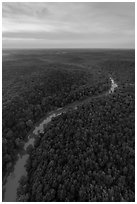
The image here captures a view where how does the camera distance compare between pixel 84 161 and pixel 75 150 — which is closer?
pixel 84 161

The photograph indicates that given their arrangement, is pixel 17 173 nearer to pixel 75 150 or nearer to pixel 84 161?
pixel 75 150

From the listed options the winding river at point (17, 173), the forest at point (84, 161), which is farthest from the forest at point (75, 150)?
the winding river at point (17, 173)

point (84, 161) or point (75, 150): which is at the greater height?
point (75, 150)

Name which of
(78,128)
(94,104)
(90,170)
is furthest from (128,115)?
(90,170)

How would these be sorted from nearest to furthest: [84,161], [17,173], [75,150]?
[84,161], [17,173], [75,150]

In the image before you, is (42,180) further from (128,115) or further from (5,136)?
(128,115)

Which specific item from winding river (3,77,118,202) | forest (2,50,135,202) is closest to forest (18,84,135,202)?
forest (2,50,135,202)

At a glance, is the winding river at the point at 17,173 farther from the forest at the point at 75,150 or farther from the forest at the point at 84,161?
the forest at the point at 84,161

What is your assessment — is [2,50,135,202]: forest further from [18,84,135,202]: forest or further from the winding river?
the winding river

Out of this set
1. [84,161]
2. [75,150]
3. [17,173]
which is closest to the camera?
[84,161]

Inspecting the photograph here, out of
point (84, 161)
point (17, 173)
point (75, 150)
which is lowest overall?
point (17, 173)

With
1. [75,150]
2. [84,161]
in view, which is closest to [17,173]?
[75,150]
